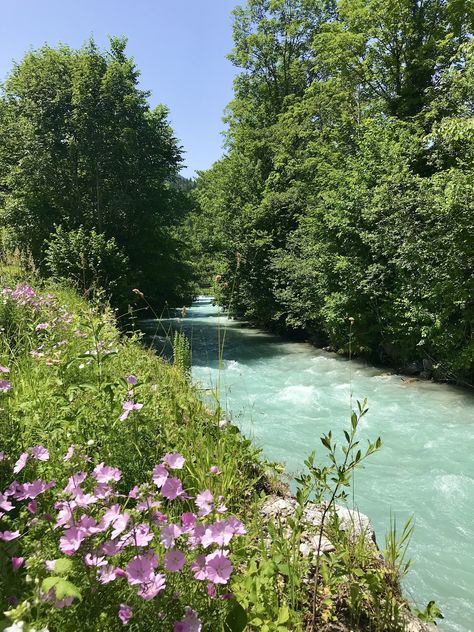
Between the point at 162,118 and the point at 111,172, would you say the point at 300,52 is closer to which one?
the point at 162,118

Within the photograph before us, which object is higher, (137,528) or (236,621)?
(137,528)

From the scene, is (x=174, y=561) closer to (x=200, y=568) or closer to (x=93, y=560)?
(x=200, y=568)

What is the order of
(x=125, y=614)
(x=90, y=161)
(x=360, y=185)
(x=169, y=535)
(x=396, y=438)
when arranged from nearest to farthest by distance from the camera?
1. (x=125, y=614)
2. (x=169, y=535)
3. (x=396, y=438)
4. (x=360, y=185)
5. (x=90, y=161)

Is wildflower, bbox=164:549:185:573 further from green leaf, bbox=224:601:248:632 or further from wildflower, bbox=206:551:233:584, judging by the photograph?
green leaf, bbox=224:601:248:632

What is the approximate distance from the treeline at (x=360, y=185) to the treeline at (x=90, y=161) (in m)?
3.47

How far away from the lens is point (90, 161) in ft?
52.2

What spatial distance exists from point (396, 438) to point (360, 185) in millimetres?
7105

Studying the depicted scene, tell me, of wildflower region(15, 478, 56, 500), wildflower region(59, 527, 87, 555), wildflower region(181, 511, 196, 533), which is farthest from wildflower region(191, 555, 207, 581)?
wildflower region(15, 478, 56, 500)

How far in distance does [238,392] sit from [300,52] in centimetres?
1934

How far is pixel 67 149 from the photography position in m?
15.9

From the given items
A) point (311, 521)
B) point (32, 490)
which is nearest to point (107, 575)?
point (32, 490)

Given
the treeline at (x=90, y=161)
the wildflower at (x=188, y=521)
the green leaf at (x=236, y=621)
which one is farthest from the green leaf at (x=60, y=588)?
the treeline at (x=90, y=161)

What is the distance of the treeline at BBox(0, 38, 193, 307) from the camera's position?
15.1 m

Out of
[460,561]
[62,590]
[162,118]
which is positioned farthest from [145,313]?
[62,590]
